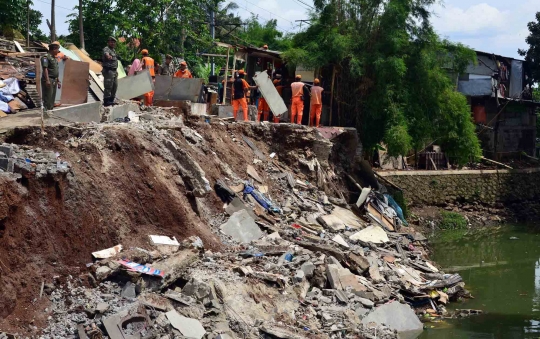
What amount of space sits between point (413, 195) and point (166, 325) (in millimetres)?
18772

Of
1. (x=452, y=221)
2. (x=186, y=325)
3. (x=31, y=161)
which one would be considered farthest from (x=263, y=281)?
(x=452, y=221)

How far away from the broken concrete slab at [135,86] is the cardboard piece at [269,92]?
459 cm

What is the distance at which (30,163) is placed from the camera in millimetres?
9086

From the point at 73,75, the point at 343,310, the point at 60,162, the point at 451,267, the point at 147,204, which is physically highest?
the point at 73,75

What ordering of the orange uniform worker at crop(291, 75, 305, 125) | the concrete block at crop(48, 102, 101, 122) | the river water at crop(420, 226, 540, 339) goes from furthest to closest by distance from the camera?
the orange uniform worker at crop(291, 75, 305, 125) < the river water at crop(420, 226, 540, 339) < the concrete block at crop(48, 102, 101, 122)

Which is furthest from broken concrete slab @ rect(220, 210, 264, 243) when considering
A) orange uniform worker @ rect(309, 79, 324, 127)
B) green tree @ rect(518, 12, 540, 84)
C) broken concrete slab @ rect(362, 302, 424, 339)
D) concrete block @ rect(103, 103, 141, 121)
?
green tree @ rect(518, 12, 540, 84)

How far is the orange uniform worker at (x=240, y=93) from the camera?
17719mm

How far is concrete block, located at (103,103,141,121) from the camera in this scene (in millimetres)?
12945

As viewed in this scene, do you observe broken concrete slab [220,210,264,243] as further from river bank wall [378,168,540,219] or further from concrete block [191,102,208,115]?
river bank wall [378,168,540,219]

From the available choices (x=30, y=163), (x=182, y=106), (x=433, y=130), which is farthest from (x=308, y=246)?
(x=433, y=130)

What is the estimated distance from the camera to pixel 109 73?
44.9 ft

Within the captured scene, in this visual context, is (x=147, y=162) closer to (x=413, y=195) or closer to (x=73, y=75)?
(x=73, y=75)

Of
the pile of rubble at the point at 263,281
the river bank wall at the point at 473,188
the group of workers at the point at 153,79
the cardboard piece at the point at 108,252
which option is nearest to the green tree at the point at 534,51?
the river bank wall at the point at 473,188

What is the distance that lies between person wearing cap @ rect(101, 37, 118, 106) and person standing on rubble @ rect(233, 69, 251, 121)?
446 centimetres
